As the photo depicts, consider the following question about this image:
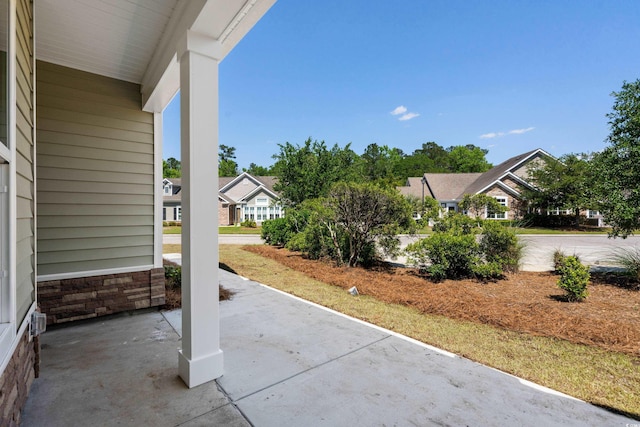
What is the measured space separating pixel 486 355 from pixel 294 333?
205cm

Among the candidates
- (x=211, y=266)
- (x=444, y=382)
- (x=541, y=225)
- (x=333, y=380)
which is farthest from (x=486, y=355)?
(x=541, y=225)

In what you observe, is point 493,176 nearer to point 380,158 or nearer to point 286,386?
point 286,386

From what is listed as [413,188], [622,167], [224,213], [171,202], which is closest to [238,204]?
[224,213]

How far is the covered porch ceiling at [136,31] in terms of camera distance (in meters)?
2.11

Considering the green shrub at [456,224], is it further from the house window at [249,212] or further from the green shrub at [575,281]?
the house window at [249,212]

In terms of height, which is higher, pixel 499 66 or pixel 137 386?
pixel 499 66

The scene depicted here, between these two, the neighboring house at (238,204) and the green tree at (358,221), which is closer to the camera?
the green tree at (358,221)

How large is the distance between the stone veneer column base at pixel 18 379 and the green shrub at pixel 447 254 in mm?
5865

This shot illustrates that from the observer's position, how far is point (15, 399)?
1.74 meters

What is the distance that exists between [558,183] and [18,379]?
26138mm

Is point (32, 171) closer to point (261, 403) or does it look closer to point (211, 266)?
point (211, 266)

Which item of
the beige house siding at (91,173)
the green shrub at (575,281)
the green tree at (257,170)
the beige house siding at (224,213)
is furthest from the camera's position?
the green tree at (257,170)

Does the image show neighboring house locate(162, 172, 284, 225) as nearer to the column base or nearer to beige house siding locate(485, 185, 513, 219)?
beige house siding locate(485, 185, 513, 219)

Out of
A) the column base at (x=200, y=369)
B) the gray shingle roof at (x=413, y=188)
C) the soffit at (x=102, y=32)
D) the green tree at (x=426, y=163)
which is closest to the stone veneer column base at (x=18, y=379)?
the column base at (x=200, y=369)
